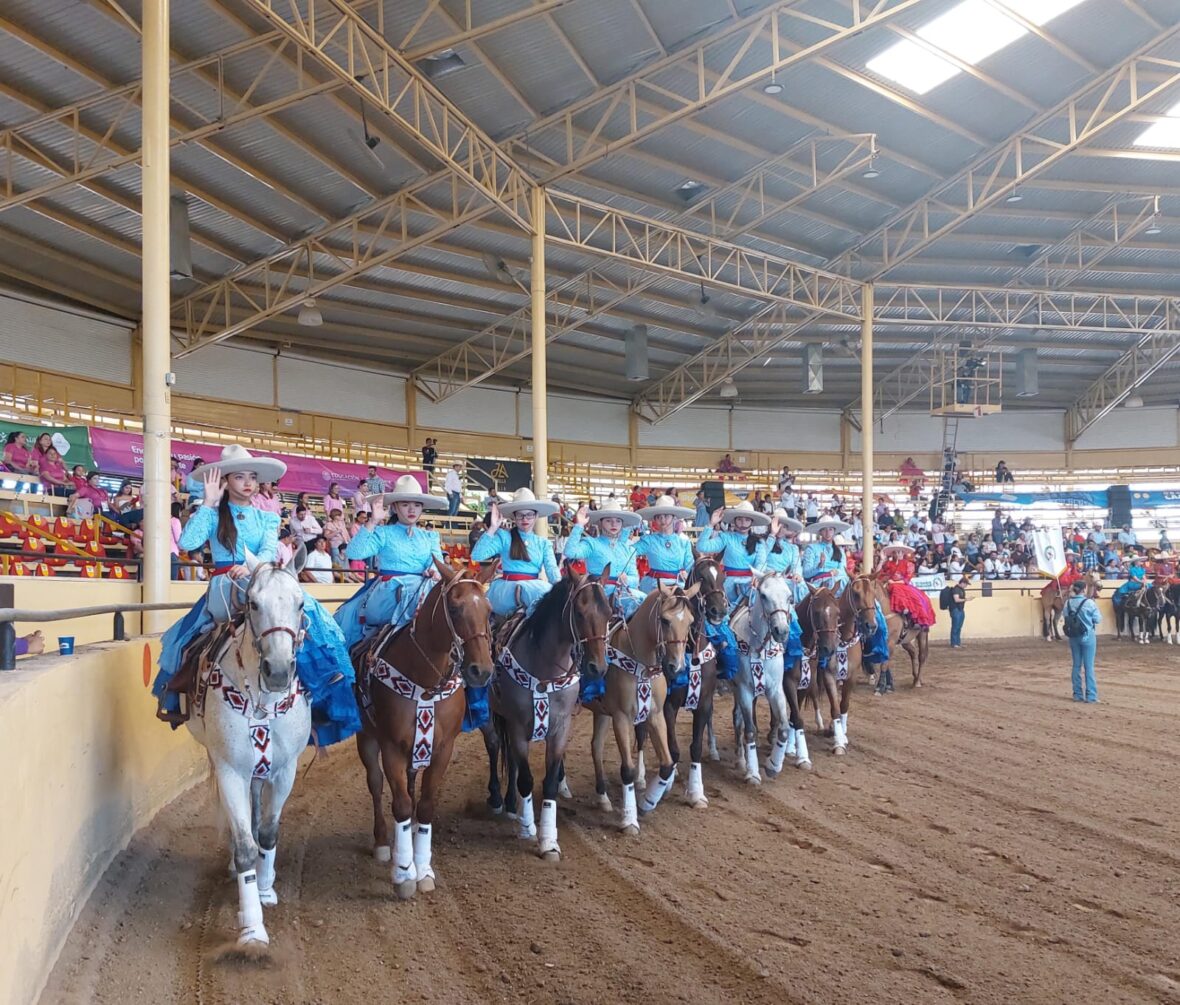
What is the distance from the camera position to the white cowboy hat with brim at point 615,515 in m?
8.54

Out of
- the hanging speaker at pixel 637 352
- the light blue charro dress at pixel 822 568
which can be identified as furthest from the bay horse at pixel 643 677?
the hanging speaker at pixel 637 352

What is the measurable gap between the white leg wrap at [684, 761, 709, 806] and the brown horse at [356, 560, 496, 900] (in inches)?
100

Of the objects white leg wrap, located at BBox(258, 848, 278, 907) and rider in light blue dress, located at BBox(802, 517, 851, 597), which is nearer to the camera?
white leg wrap, located at BBox(258, 848, 278, 907)

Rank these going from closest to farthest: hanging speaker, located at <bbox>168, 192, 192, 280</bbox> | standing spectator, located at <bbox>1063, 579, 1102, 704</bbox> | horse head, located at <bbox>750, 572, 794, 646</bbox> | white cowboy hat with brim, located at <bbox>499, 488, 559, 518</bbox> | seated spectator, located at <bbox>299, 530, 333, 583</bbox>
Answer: white cowboy hat with brim, located at <bbox>499, 488, 559, 518</bbox>
horse head, located at <bbox>750, 572, 794, 646</bbox>
seated spectator, located at <bbox>299, 530, 333, 583</bbox>
standing spectator, located at <bbox>1063, 579, 1102, 704</bbox>
hanging speaker, located at <bbox>168, 192, 192, 280</bbox>

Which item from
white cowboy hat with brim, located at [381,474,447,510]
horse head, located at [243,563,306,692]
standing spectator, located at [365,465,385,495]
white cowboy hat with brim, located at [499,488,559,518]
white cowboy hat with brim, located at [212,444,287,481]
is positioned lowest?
horse head, located at [243,563,306,692]

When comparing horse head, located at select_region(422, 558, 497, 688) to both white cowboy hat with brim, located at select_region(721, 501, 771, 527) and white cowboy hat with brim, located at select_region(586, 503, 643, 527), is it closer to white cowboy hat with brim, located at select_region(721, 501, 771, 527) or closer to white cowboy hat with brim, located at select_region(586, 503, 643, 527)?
white cowboy hat with brim, located at select_region(586, 503, 643, 527)

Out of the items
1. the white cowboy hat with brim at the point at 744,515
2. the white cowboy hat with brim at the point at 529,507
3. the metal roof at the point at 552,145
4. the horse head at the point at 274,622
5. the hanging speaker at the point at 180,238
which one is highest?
the metal roof at the point at 552,145

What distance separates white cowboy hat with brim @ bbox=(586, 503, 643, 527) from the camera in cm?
854

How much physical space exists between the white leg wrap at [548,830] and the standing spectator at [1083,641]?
954cm

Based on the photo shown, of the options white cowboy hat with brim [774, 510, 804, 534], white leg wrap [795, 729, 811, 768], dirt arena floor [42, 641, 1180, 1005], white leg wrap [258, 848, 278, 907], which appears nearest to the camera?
dirt arena floor [42, 641, 1180, 1005]

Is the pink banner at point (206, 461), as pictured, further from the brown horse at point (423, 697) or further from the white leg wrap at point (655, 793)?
the brown horse at point (423, 697)

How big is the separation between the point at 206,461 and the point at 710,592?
11650 mm

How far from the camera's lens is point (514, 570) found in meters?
8.04

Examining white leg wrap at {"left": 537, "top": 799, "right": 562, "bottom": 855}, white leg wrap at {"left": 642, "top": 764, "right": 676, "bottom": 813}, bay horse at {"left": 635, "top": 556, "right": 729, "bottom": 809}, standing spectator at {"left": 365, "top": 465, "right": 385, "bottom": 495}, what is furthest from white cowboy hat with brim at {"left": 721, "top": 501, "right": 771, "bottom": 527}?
standing spectator at {"left": 365, "top": 465, "right": 385, "bottom": 495}
